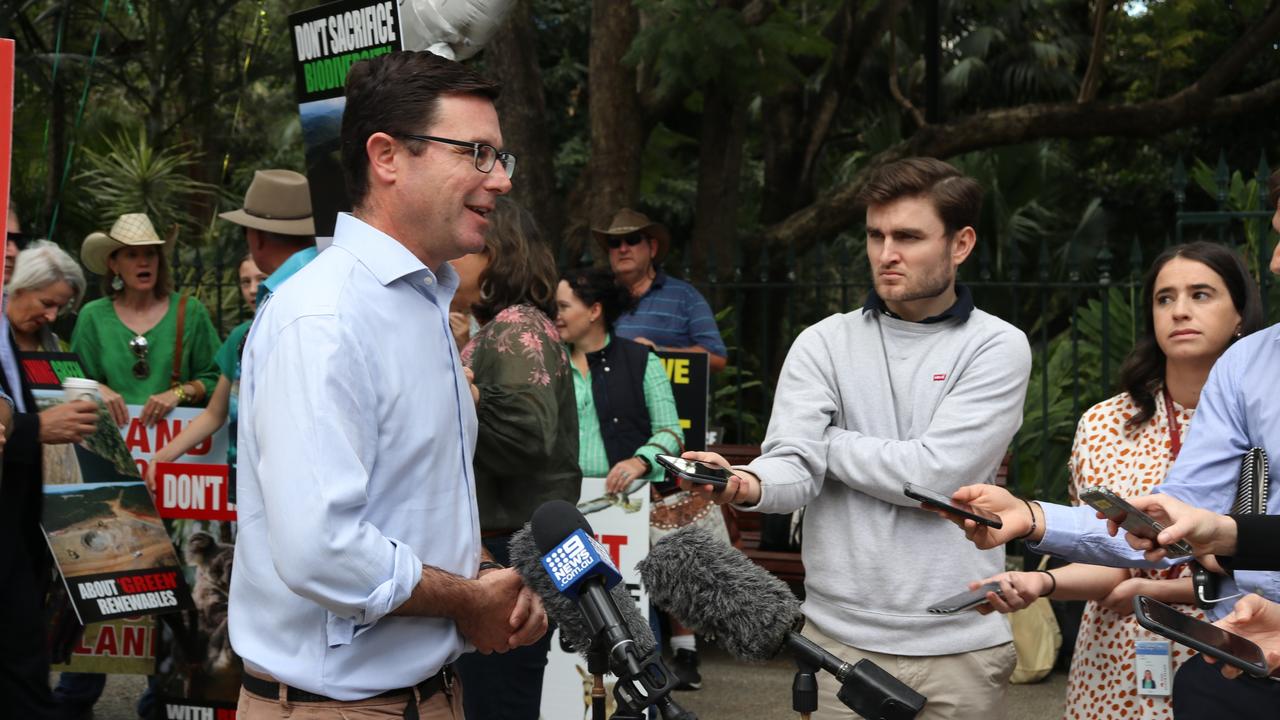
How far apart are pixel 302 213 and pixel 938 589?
11.5 feet

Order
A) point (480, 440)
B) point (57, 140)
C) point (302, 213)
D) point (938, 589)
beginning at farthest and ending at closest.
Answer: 1. point (57, 140)
2. point (302, 213)
3. point (480, 440)
4. point (938, 589)

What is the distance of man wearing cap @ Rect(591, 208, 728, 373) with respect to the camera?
24.0 feet

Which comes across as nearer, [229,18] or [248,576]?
[248,576]

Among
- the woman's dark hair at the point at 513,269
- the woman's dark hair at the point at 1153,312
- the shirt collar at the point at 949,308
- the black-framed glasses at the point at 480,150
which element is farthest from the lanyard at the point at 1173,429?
the black-framed glasses at the point at 480,150

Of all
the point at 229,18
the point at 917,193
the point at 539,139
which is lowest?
the point at 917,193

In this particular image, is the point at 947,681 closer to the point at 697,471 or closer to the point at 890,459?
the point at 890,459

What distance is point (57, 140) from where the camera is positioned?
14.1 meters

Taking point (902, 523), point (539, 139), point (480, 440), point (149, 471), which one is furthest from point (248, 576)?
point (539, 139)

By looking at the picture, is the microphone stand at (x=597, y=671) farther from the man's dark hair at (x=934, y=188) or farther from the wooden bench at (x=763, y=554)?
the wooden bench at (x=763, y=554)

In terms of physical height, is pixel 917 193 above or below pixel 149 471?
above

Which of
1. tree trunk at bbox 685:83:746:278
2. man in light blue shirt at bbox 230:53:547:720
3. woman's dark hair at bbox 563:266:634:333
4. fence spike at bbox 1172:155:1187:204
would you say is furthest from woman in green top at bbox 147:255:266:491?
tree trunk at bbox 685:83:746:278

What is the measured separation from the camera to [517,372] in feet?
12.8

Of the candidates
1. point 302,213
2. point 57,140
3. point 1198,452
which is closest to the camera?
point 1198,452

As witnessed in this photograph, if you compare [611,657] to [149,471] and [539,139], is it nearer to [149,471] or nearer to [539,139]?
[149,471]
